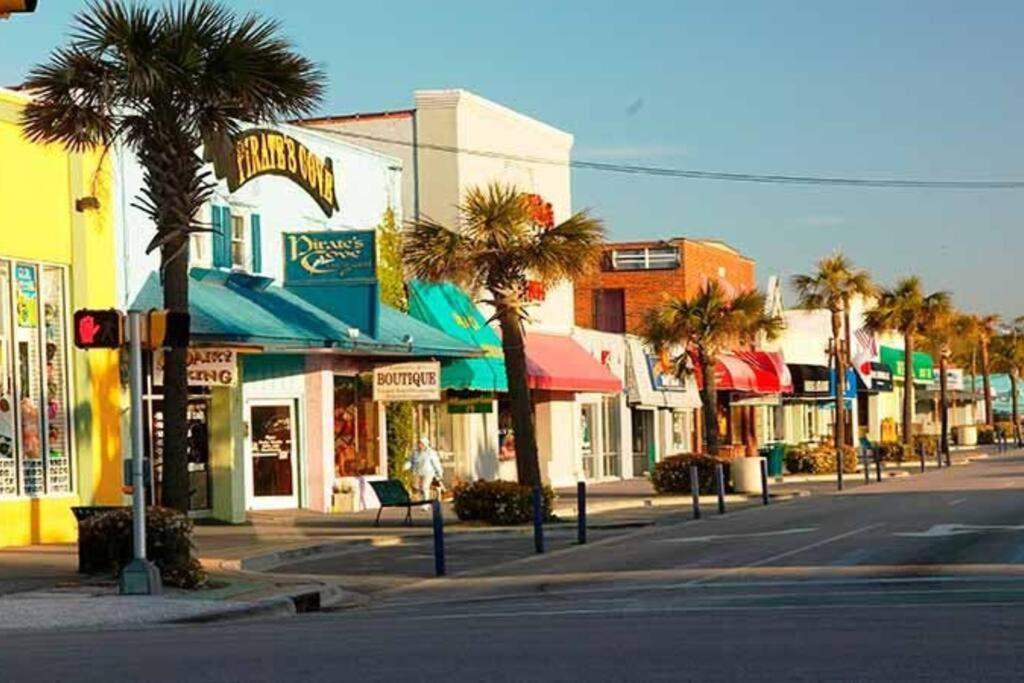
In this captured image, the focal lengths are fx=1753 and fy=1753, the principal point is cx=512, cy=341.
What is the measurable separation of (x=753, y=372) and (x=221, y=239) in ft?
109

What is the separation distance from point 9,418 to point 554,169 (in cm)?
2367

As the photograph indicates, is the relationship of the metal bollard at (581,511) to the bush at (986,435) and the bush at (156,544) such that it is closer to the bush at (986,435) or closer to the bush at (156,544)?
the bush at (156,544)

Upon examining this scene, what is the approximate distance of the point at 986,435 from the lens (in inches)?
3789

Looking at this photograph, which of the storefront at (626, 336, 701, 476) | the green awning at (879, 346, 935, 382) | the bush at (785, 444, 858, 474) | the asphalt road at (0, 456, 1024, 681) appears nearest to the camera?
the asphalt road at (0, 456, 1024, 681)

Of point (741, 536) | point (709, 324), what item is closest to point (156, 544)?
point (741, 536)

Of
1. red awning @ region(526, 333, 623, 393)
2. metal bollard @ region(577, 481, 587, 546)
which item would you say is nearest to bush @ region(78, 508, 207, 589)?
metal bollard @ region(577, 481, 587, 546)

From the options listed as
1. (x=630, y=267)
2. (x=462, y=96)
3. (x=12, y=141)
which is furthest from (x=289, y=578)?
(x=630, y=267)

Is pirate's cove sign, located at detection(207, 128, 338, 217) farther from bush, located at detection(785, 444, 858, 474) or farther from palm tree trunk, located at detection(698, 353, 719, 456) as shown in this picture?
bush, located at detection(785, 444, 858, 474)

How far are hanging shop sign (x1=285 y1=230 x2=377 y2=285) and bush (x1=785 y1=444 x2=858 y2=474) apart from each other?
2764 centimetres

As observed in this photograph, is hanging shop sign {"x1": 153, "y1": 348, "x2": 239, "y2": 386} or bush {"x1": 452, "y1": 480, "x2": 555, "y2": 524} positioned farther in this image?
bush {"x1": 452, "y1": 480, "x2": 555, "y2": 524}

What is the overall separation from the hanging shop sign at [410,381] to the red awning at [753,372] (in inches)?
945

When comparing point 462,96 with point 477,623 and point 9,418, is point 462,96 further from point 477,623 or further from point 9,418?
point 477,623

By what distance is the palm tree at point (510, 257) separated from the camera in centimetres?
3042

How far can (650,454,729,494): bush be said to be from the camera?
136 ft
